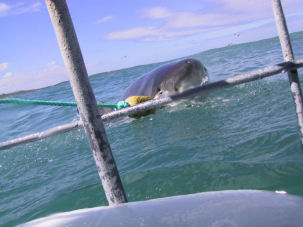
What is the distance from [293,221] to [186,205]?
367 millimetres

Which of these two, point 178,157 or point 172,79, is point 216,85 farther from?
point 172,79

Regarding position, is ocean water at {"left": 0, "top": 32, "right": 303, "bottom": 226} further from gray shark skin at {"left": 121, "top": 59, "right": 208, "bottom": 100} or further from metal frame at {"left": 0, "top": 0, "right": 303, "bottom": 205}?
metal frame at {"left": 0, "top": 0, "right": 303, "bottom": 205}

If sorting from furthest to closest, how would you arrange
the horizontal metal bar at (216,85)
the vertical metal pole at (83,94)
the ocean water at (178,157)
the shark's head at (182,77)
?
the shark's head at (182,77)
the ocean water at (178,157)
the horizontal metal bar at (216,85)
the vertical metal pole at (83,94)

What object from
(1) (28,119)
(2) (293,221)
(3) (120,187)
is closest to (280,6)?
(2) (293,221)

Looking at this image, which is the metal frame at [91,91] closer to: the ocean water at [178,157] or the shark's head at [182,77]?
the ocean water at [178,157]

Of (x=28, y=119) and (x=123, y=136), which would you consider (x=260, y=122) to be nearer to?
(x=123, y=136)

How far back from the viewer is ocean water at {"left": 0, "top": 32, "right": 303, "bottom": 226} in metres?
2.35

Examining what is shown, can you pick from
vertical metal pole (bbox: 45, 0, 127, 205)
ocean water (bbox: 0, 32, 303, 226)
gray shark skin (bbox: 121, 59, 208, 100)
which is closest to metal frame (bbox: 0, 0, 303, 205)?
vertical metal pole (bbox: 45, 0, 127, 205)

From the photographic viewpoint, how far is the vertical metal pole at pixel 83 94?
4.09 ft

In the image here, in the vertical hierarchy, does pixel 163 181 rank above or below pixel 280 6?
below

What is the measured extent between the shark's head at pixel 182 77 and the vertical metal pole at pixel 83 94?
388 centimetres

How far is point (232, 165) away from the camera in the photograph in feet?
8.14

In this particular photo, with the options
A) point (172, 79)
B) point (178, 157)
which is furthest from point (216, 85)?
point (172, 79)

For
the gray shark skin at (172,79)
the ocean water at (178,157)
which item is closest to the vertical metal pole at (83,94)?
the ocean water at (178,157)
